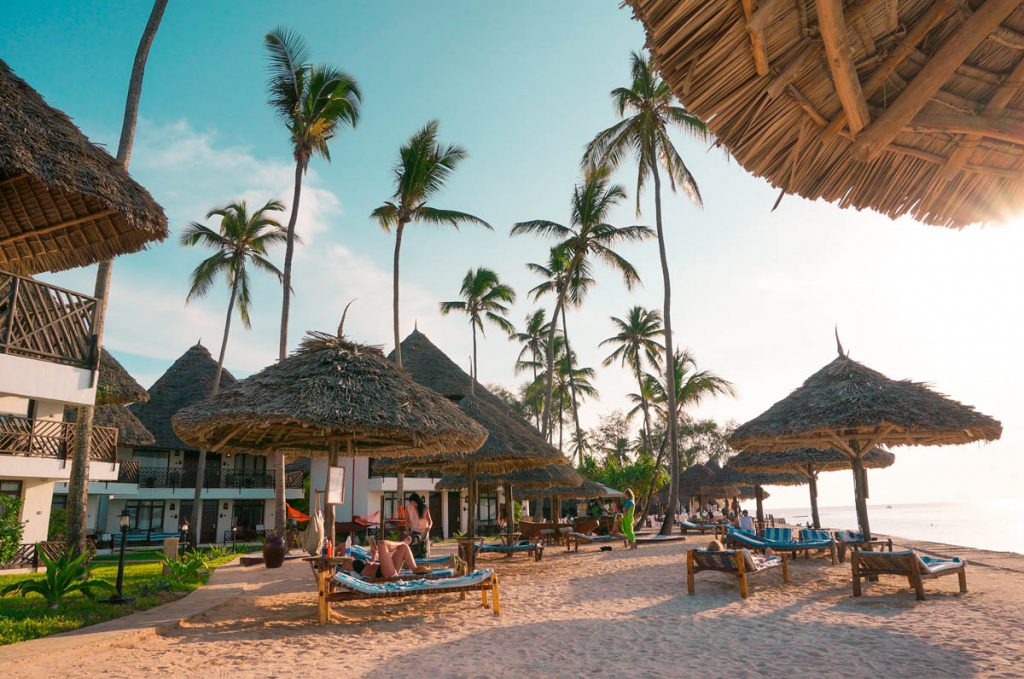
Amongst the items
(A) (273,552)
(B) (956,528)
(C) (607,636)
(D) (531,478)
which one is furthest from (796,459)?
(B) (956,528)

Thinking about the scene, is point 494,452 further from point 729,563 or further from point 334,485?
point 729,563

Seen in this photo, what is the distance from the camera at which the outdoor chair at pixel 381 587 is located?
656cm

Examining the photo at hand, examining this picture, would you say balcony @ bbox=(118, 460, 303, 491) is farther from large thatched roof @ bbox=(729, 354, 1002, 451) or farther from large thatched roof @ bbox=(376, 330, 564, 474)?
large thatched roof @ bbox=(729, 354, 1002, 451)

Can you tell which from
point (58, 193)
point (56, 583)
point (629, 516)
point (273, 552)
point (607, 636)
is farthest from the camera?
point (629, 516)

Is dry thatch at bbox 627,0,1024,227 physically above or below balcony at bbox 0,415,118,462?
above

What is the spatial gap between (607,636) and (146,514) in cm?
2496

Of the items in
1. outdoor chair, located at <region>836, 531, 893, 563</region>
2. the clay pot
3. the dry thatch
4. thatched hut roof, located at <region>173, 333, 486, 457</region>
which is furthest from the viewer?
the clay pot

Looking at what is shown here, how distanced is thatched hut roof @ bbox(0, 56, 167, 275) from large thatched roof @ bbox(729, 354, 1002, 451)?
969 centimetres

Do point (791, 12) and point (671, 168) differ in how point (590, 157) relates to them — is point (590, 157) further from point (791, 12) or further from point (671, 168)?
point (791, 12)

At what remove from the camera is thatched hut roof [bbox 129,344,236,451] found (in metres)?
25.8

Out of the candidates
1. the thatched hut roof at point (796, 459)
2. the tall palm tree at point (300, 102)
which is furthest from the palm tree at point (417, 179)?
the thatched hut roof at point (796, 459)

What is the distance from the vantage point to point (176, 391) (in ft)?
92.1

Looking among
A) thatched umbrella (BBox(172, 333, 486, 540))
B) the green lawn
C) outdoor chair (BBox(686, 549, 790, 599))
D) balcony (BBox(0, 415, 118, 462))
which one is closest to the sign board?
thatched umbrella (BBox(172, 333, 486, 540))

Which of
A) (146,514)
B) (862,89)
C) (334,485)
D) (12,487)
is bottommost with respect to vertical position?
(146,514)
